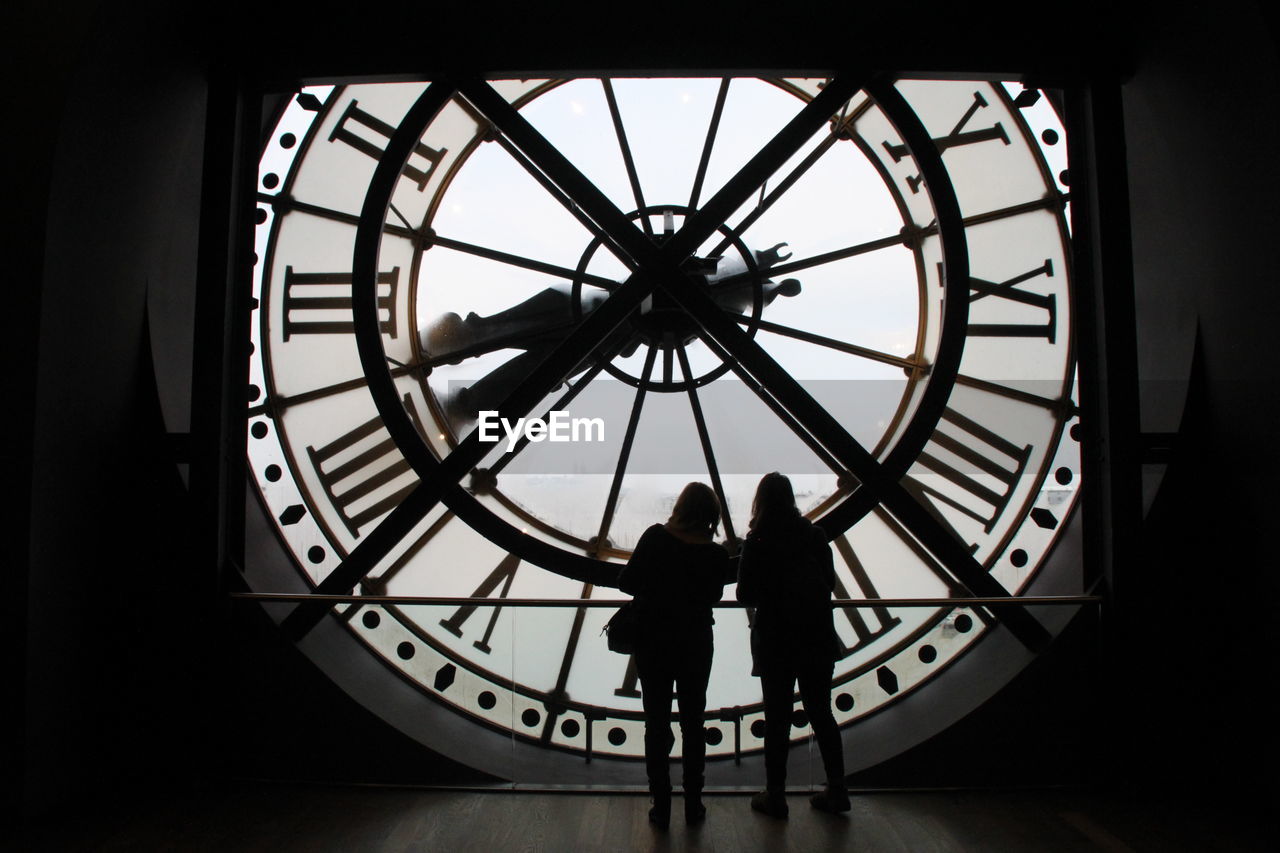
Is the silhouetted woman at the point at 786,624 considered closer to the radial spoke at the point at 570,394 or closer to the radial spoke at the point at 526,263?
the radial spoke at the point at 570,394

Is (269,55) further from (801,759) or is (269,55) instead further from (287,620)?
(801,759)

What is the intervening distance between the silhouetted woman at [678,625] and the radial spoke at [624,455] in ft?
3.85

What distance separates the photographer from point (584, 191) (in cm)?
262

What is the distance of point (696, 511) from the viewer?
2.06 m

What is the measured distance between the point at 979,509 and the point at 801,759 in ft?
4.27

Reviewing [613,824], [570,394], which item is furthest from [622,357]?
[613,824]

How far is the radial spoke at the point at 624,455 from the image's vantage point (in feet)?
10.7
